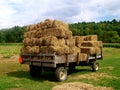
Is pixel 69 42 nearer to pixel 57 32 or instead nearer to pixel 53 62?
pixel 57 32

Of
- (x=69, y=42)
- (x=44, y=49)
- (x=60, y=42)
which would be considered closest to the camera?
(x=44, y=49)

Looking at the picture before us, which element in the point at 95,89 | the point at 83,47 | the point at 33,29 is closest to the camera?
the point at 95,89

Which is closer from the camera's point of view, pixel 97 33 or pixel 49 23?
pixel 49 23

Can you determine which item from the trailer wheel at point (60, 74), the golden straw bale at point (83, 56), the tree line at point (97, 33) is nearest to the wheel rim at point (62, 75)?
the trailer wheel at point (60, 74)

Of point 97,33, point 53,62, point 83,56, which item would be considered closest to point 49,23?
point 53,62

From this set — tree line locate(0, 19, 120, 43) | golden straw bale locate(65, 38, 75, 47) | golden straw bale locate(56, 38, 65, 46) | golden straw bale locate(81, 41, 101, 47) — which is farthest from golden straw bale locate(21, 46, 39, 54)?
tree line locate(0, 19, 120, 43)

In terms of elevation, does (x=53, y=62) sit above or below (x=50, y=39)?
below

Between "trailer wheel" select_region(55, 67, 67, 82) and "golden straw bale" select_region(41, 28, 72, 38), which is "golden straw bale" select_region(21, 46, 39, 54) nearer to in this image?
"golden straw bale" select_region(41, 28, 72, 38)

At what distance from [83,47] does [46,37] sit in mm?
3881

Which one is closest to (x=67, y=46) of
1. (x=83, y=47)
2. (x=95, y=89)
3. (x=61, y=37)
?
(x=61, y=37)

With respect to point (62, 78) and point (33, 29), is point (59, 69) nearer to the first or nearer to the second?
point (62, 78)

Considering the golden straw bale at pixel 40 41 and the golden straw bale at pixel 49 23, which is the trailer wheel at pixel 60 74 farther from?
the golden straw bale at pixel 49 23

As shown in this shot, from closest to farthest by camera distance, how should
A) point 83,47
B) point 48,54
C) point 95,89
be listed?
point 95,89, point 48,54, point 83,47

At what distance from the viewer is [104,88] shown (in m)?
12.5
